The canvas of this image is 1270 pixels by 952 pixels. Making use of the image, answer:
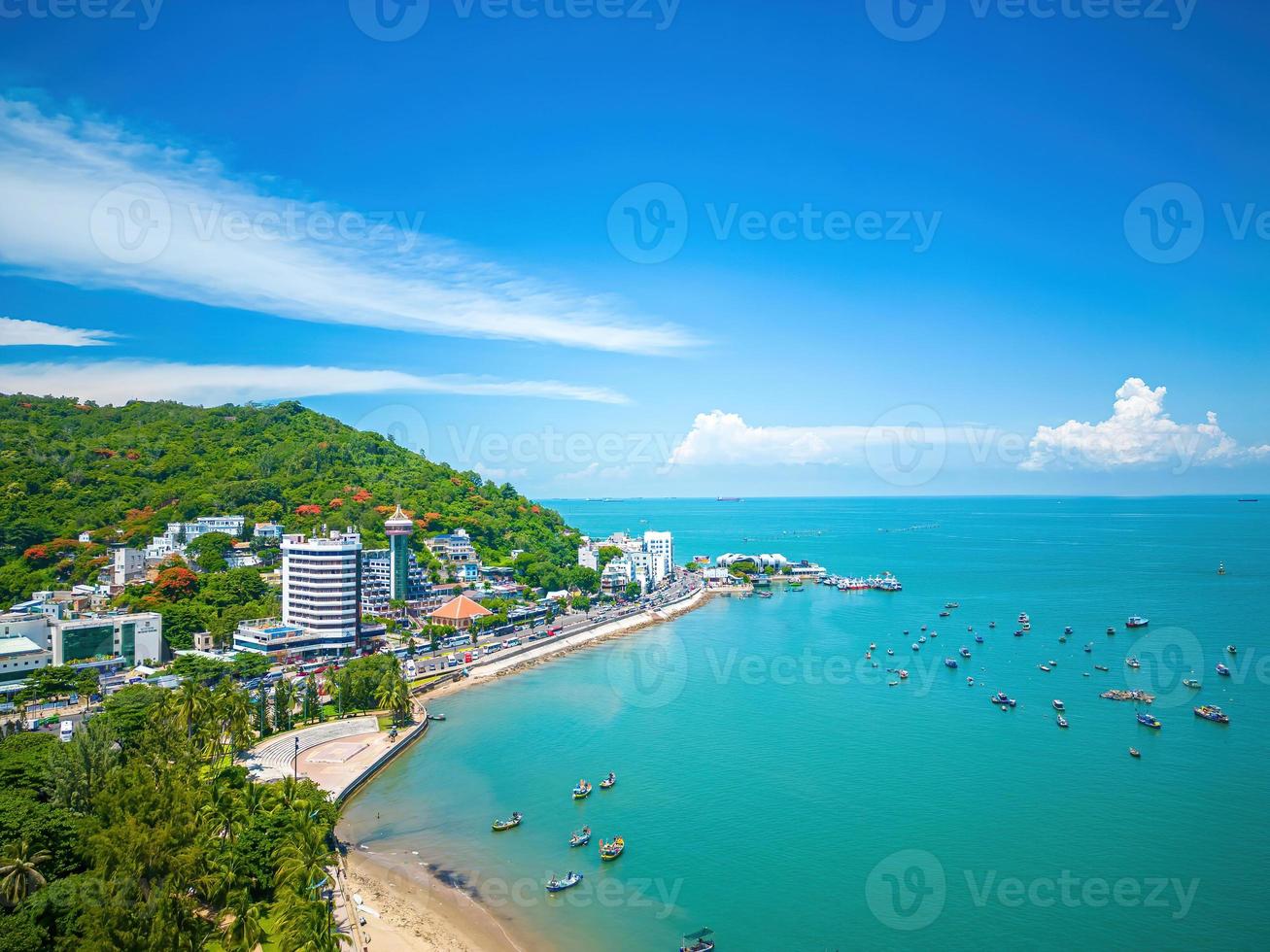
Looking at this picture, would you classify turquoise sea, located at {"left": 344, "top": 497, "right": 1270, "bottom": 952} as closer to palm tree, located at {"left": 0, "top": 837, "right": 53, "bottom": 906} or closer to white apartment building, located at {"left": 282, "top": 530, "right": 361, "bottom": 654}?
white apartment building, located at {"left": 282, "top": 530, "right": 361, "bottom": 654}

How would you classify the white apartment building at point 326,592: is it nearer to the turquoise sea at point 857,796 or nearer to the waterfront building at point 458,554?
the turquoise sea at point 857,796

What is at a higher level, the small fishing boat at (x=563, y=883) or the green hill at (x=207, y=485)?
the green hill at (x=207, y=485)

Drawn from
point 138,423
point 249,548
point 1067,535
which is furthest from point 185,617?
point 1067,535

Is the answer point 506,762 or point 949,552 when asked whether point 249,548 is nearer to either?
point 506,762

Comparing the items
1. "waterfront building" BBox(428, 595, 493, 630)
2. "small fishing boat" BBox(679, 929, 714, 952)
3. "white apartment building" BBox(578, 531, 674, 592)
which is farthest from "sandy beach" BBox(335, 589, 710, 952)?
"white apartment building" BBox(578, 531, 674, 592)

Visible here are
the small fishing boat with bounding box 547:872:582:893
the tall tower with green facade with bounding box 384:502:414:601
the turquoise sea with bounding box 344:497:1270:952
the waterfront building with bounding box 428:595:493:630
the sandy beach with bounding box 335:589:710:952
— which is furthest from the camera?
the tall tower with green facade with bounding box 384:502:414:601

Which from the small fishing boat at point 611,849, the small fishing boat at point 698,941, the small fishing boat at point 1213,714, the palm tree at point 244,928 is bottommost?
the small fishing boat at point 698,941

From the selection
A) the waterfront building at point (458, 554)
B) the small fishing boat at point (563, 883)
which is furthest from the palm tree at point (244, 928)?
the waterfront building at point (458, 554)
